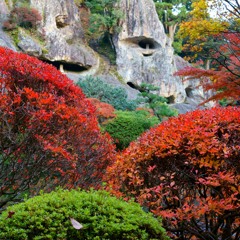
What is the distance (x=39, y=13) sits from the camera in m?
17.2

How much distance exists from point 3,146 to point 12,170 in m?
0.35

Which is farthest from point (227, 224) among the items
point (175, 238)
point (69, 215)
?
point (69, 215)

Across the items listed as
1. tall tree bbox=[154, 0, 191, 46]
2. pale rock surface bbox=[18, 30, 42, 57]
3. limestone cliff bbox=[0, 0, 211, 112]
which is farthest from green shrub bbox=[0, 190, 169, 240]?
tall tree bbox=[154, 0, 191, 46]

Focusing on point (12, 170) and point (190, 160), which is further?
point (12, 170)

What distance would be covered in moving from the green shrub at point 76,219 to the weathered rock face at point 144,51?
1900 cm

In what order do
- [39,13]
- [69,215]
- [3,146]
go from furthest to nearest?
[39,13], [3,146], [69,215]

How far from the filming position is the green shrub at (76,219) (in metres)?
2.09

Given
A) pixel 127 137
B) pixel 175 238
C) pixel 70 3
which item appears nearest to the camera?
pixel 175 238

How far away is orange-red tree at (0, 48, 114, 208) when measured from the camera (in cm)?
359

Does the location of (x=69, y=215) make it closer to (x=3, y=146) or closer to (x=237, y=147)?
(x=237, y=147)

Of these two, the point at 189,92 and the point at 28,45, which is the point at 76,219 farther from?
the point at 189,92

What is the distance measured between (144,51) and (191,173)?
20998mm

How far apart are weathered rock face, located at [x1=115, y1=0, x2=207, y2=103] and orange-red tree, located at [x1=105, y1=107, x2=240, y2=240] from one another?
18106mm

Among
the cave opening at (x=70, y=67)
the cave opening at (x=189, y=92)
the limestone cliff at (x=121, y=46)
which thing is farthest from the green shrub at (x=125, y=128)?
the cave opening at (x=189, y=92)
